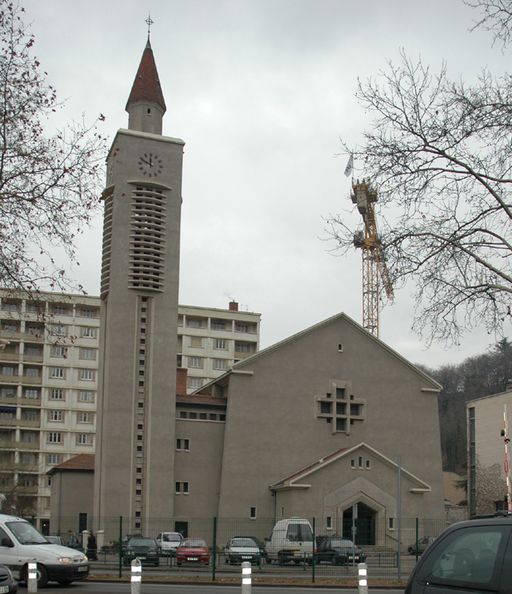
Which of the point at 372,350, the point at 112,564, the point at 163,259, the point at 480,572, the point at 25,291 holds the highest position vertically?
the point at 163,259

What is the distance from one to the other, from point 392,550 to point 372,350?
1240 inches

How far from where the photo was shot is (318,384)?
6325 centimetres

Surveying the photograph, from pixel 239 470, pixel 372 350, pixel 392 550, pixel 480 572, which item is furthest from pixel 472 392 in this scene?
pixel 480 572

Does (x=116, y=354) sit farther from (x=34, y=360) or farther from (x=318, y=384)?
(x=34, y=360)

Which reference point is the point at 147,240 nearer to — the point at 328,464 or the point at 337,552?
the point at 328,464

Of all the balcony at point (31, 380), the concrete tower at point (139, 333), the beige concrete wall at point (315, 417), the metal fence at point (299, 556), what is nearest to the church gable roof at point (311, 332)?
the beige concrete wall at point (315, 417)

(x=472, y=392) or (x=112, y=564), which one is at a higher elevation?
(x=472, y=392)

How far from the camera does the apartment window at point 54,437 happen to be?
9644 centimetres

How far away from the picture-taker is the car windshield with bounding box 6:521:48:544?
22.1 m

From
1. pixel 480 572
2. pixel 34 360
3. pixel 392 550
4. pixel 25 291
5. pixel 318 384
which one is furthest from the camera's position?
pixel 34 360

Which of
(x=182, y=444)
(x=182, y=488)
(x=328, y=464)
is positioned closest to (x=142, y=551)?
(x=182, y=488)

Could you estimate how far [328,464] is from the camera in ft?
190

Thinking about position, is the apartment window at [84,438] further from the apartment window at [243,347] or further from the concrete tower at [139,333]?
the concrete tower at [139,333]

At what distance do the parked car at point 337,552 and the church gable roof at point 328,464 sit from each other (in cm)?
1878
